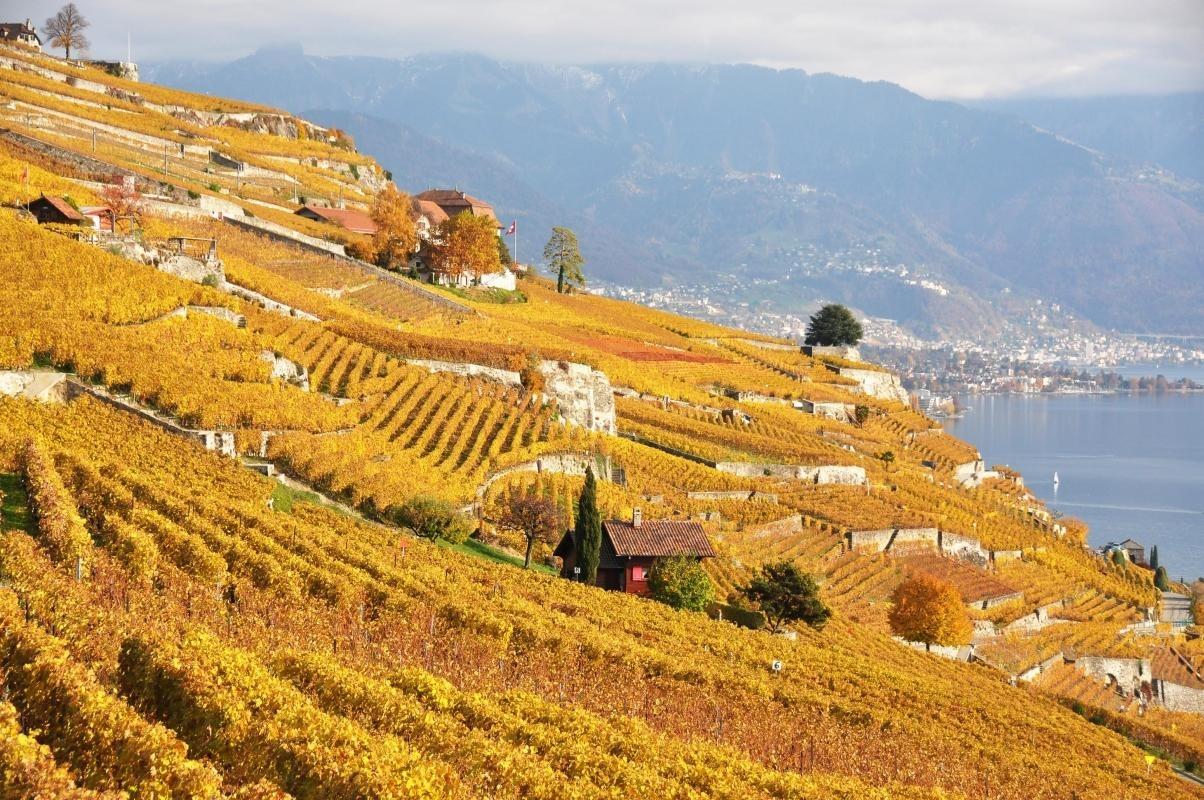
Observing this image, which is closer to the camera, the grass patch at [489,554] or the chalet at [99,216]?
the grass patch at [489,554]

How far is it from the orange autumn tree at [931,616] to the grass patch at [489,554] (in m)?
15.3

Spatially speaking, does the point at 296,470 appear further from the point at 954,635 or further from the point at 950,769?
the point at 954,635

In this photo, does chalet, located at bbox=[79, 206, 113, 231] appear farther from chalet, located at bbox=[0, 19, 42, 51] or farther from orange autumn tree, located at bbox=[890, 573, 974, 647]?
chalet, located at bbox=[0, 19, 42, 51]

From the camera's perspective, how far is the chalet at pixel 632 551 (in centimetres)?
3856

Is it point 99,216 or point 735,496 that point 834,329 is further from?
point 99,216

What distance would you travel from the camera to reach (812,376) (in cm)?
10481

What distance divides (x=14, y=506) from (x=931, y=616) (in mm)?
33551

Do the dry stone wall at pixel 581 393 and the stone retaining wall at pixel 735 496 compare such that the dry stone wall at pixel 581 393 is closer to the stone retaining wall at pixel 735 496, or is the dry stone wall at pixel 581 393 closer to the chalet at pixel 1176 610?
the stone retaining wall at pixel 735 496

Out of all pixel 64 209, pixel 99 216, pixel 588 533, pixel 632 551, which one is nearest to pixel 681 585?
pixel 632 551

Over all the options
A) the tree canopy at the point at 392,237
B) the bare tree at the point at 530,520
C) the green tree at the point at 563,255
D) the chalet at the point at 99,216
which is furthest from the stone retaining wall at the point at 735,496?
the green tree at the point at 563,255

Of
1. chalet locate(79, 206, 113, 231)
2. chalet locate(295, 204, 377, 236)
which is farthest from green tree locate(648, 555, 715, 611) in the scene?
chalet locate(295, 204, 377, 236)

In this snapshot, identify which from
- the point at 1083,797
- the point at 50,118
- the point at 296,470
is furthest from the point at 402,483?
the point at 50,118

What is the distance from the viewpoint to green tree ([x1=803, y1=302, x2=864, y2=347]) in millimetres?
121750

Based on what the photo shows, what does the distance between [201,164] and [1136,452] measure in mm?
127304
